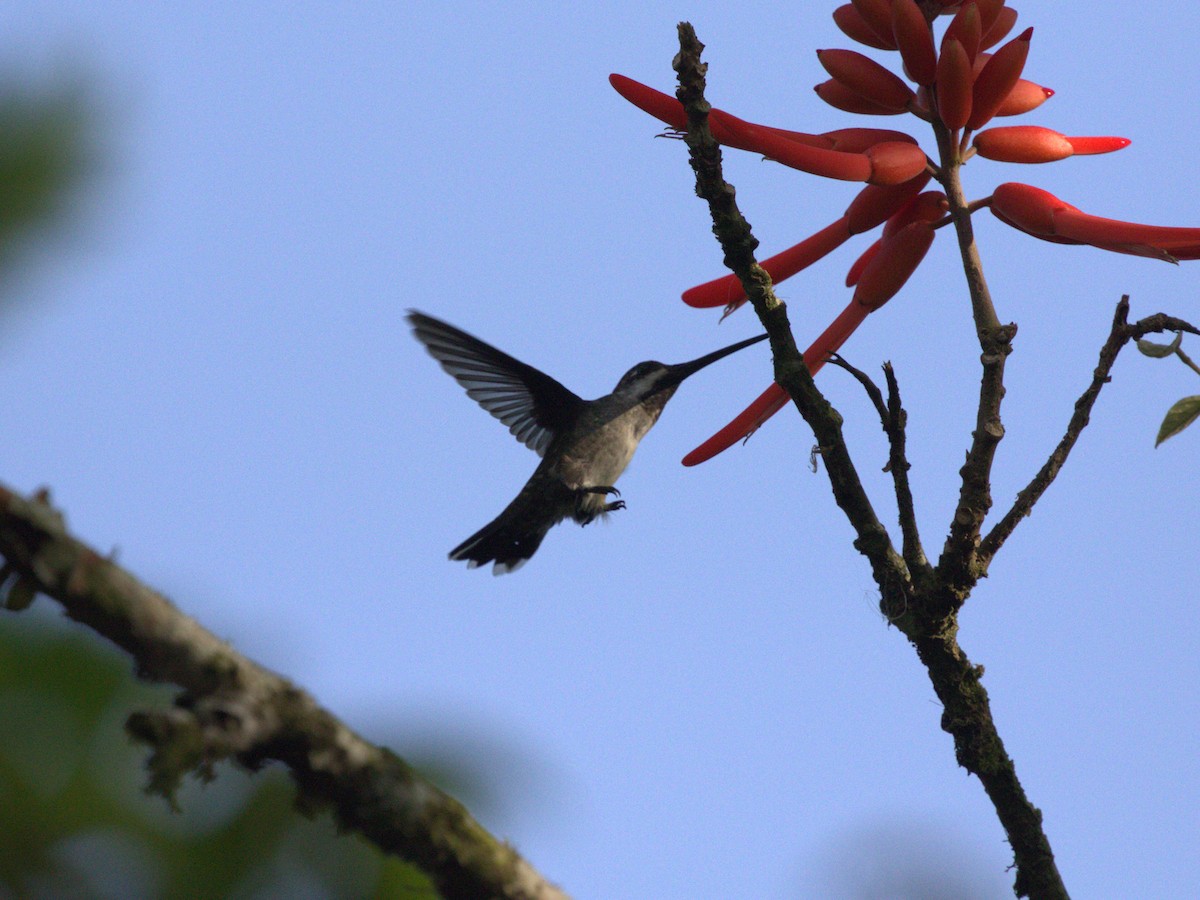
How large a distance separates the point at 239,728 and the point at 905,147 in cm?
198

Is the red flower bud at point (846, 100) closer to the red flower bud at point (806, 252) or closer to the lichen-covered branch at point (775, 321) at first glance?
the red flower bud at point (806, 252)

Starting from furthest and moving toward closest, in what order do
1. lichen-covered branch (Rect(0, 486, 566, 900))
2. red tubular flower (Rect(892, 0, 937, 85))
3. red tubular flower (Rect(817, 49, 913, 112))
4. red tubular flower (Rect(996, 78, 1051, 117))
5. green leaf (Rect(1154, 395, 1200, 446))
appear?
red tubular flower (Rect(996, 78, 1051, 117))
red tubular flower (Rect(817, 49, 913, 112))
red tubular flower (Rect(892, 0, 937, 85))
green leaf (Rect(1154, 395, 1200, 446))
lichen-covered branch (Rect(0, 486, 566, 900))

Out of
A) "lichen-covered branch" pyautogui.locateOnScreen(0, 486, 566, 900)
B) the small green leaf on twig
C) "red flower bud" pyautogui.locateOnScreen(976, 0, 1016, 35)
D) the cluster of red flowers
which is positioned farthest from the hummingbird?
the small green leaf on twig

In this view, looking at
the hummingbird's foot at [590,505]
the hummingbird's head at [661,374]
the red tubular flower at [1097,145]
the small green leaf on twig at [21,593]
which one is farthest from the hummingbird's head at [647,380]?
the small green leaf on twig at [21,593]

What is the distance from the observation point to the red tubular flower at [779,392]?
2750 millimetres

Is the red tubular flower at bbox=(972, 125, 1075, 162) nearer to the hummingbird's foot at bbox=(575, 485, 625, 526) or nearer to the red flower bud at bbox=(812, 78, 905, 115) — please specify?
the red flower bud at bbox=(812, 78, 905, 115)

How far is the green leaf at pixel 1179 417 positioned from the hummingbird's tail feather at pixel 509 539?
109 inches

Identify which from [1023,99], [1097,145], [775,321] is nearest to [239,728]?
[775,321]

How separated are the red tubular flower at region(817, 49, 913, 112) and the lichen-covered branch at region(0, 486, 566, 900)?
6.55 feet

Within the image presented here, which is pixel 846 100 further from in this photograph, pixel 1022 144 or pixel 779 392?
pixel 779 392

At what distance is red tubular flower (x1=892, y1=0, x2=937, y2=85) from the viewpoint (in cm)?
264

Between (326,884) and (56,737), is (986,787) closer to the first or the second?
(326,884)

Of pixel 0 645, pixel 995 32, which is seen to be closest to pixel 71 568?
pixel 0 645

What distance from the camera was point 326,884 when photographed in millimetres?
1340
